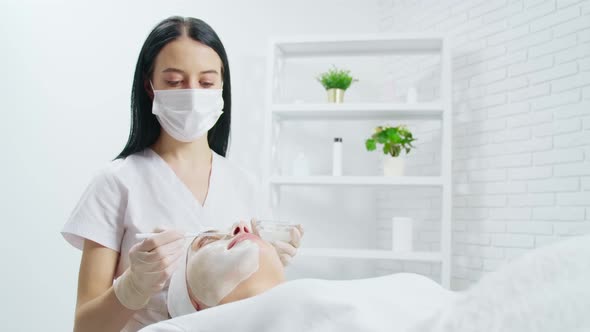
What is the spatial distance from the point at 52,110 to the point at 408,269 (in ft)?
7.84

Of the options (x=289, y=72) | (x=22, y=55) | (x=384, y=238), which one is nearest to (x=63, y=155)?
(x=22, y=55)

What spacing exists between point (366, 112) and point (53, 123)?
1.79 metres

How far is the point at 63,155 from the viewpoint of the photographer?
3066mm

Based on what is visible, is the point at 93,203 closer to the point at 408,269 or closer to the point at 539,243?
the point at 539,243

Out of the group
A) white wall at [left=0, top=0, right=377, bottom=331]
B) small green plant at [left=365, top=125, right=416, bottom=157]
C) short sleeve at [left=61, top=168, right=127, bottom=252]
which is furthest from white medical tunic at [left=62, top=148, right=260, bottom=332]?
small green plant at [left=365, top=125, right=416, bottom=157]

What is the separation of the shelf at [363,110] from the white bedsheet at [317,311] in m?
2.60

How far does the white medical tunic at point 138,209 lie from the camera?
1.32 meters

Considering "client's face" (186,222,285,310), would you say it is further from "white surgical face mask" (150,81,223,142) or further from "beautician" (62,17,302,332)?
"white surgical face mask" (150,81,223,142)

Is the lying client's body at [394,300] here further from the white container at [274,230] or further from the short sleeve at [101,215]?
the short sleeve at [101,215]

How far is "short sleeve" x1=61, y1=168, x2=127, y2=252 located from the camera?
132cm

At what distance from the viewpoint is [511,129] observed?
3.16 metres

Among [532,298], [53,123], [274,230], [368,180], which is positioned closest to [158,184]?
[274,230]

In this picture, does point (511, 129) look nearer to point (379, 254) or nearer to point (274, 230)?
point (379, 254)

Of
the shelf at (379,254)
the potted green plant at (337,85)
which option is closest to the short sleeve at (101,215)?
the shelf at (379,254)
